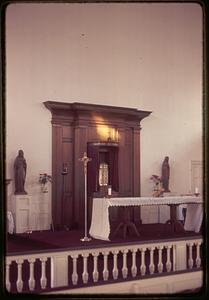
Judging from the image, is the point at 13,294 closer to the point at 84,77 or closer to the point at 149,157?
the point at 84,77

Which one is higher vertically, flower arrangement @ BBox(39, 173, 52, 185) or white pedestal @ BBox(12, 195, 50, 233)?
flower arrangement @ BBox(39, 173, 52, 185)

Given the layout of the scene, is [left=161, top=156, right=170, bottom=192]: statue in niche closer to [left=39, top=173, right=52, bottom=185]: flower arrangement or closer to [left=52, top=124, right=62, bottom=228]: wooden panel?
[left=52, top=124, right=62, bottom=228]: wooden panel

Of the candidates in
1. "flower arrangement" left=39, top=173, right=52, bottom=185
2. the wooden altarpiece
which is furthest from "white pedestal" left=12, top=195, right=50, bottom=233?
"flower arrangement" left=39, top=173, right=52, bottom=185

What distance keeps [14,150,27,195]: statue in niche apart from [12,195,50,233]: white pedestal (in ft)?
0.42

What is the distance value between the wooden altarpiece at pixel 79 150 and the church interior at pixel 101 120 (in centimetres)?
2

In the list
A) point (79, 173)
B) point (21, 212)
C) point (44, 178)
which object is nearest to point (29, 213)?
point (21, 212)

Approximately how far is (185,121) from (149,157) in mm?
1395

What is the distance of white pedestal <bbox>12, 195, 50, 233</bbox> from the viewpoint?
Answer: 9.27m

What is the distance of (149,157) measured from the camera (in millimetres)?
11570

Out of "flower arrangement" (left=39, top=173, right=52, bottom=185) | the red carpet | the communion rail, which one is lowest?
the red carpet

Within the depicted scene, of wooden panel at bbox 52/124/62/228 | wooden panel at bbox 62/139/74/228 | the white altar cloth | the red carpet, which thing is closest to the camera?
the red carpet

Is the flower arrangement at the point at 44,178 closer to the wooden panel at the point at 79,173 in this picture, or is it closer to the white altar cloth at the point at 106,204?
the wooden panel at the point at 79,173

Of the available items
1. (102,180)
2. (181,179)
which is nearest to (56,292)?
(102,180)

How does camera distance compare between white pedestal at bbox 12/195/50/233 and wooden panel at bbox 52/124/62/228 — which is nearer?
white pedestal at bbox 12/195/50/233
